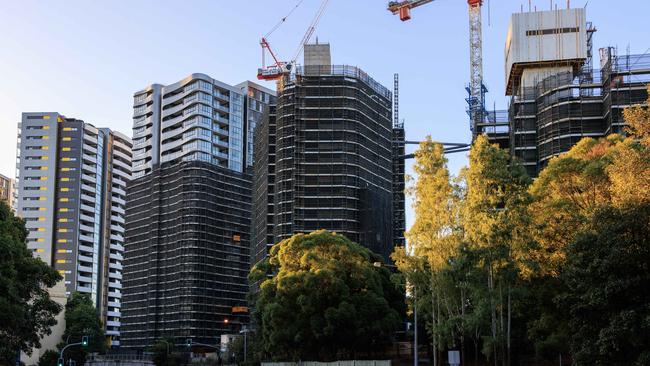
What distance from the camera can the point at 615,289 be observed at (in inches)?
1319

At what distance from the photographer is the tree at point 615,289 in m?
32.8

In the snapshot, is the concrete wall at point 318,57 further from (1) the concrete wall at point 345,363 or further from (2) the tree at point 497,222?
(2) the tree at point 497,222

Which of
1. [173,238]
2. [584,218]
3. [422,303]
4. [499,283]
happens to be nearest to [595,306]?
[584,218]

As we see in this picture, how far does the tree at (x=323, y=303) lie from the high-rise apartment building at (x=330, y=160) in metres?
38.0

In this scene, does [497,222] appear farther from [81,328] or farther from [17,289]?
[81,328]

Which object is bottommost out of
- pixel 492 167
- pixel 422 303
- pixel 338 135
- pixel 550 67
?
pixel 422 303

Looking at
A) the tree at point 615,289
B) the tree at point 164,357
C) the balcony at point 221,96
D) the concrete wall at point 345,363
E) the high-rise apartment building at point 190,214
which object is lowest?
the tree at point 164,357

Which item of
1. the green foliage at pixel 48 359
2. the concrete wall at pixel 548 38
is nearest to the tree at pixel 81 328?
the green foliage at pixel 48 359

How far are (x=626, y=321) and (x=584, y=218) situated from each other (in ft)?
40.2

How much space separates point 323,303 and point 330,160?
49136mm

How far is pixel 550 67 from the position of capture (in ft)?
399

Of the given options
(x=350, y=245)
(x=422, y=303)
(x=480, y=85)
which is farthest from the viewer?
(x=480, y=85)

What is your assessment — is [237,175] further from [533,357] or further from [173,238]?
[533,357]

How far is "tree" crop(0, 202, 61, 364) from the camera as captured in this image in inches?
2000
